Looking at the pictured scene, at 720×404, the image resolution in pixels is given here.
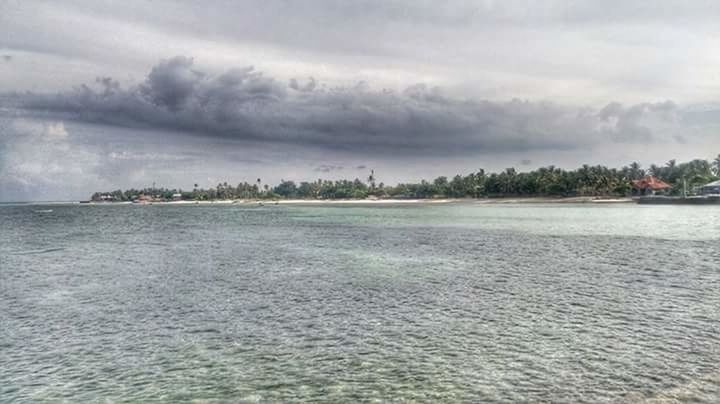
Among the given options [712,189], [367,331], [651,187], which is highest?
[651,187]

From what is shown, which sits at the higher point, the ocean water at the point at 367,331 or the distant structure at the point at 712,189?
the distant structure at the point at 712,189

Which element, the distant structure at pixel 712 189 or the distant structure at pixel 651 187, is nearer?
the distant structure at pixel 712 189

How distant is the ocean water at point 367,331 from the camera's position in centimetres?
1297

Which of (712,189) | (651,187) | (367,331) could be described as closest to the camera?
(367,331)

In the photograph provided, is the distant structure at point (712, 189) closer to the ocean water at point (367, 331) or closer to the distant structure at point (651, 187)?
the distant structure at point (651, 187)

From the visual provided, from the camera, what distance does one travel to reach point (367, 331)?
18.5 metres

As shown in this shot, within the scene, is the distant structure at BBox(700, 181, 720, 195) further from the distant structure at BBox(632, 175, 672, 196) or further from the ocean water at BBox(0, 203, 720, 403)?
the ocean water at BBox(0, 203, 720, 403)

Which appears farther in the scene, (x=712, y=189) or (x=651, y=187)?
(x=651, y=187)

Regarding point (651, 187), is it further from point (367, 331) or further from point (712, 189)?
point (367, 331)

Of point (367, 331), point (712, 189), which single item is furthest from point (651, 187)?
point (367, 331)

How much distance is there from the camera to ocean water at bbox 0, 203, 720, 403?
13.0m

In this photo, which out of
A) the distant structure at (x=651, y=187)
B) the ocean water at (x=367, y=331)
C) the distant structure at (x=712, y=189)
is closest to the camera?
the ocean water at (x=367, y=331)

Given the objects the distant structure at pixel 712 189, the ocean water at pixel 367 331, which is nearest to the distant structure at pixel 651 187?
the distant structure at pixel 712 189

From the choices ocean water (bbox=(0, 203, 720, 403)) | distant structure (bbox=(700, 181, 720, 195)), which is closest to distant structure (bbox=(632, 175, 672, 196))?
distant structure (bbox=(700, 181, 720, 195))
